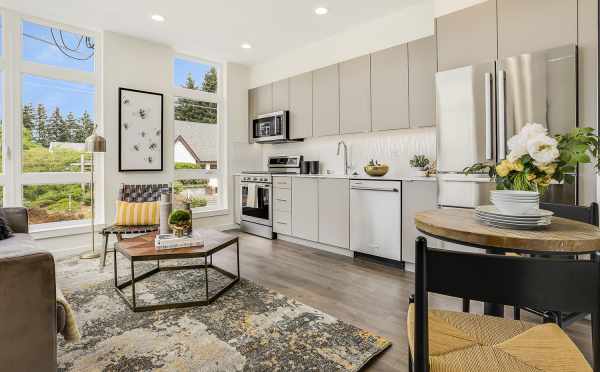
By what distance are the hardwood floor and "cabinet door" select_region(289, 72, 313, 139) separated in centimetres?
171

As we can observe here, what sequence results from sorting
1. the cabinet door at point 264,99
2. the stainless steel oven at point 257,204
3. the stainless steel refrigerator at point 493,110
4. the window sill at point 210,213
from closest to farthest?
1. the stainless steel refrigerator at point 493,110
2. the stainless steel oven at point 257,204
3. the window sill at point 210,213
4. the cabinet door at point 264,99

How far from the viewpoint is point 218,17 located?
12.5ft

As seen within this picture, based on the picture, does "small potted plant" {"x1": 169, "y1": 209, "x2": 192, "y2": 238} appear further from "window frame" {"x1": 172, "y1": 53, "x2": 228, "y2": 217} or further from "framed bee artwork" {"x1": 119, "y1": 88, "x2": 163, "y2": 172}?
"window frame" {"x1": 172, "y1": 53, "x2": 228, "y2": 217}

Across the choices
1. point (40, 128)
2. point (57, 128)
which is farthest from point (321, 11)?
point (40, 128)

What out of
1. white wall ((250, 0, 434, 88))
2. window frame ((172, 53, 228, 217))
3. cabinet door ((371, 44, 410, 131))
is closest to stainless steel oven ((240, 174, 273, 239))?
window frame ((172, 53, 228, 217))

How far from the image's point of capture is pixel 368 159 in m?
4.23

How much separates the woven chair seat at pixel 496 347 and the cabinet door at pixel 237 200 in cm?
438

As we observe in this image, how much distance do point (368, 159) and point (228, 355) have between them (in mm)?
3081

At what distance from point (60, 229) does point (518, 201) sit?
14.9 ft

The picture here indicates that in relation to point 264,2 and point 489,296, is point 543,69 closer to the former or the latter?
point 489,296

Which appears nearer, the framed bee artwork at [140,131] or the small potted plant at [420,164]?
the small potted plant at [420,164]

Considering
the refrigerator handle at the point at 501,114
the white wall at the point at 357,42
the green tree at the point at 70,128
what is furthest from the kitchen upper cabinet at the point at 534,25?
the green tree at the point at 70,128

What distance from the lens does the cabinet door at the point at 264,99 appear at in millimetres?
5266

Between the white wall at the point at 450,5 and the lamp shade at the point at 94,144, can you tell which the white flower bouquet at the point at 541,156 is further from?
the lamp shade at the point at 94,144
